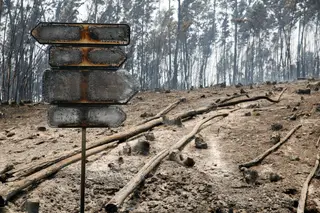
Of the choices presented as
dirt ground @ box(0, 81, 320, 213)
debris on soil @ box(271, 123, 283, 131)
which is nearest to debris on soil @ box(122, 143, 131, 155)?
dirt ground @ box(0, 81, 320, 213)

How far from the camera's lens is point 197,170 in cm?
496

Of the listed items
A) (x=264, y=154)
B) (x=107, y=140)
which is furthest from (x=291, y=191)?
(x=107, y=140)

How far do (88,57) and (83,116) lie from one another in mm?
582

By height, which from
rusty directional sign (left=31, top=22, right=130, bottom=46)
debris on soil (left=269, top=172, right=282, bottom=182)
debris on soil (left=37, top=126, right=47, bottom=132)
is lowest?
debris on soil (left=269, top=172, right=282, bottom=182)

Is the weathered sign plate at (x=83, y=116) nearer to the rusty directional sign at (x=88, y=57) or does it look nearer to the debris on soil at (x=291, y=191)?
the rusty directional sign at (x=88, y=57)

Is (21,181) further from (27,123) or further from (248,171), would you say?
(27,123)

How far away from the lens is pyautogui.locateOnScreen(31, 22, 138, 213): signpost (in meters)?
3.04

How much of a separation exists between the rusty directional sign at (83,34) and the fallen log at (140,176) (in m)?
1.78

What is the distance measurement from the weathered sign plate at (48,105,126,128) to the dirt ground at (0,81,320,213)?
1.26 meters

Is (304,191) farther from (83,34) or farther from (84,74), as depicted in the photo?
(83,34)

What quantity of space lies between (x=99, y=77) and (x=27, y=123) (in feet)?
23.2

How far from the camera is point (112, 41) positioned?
10.1ft

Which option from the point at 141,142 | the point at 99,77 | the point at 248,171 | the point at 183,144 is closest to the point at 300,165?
the point at 248,171

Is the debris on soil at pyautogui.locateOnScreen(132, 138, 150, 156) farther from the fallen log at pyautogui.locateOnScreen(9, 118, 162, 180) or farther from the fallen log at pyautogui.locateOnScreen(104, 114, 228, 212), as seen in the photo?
the fallen log at pyautogui.locateOnScreen(9, 118, 162, 180)
